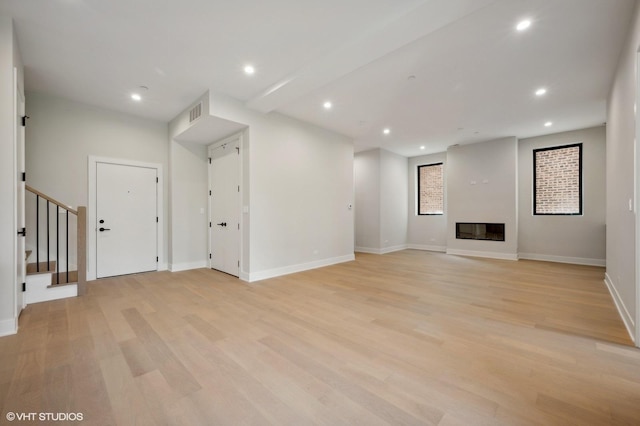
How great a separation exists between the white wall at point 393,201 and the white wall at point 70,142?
245 inches

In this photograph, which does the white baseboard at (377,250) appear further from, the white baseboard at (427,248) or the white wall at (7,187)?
the white wall at (7,187)

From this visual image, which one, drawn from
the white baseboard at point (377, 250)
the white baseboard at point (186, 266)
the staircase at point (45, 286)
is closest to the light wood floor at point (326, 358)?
the staircase at point (45, 286)

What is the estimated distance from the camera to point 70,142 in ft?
15.1

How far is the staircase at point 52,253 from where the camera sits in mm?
3580

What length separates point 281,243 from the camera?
5.16 m

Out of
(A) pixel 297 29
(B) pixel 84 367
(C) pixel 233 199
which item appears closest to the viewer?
(B) pixel 84 367

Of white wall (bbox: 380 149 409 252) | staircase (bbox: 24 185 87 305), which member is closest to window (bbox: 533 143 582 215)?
white wall (bbox: 380 149 409 252)

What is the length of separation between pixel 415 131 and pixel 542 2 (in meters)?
3.90

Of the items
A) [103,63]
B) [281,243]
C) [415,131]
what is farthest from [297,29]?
[415,131]

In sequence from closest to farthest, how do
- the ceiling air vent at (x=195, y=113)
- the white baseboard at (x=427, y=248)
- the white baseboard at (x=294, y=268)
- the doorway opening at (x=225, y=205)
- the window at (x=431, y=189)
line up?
the ceiling air vent at (x=195, y=113) → the white baseboard at (x=294, y=268) → the doorway opening at (x=225, y=205) → the white baseboard at (x=427, y=248) → the window at (x=431, y=189)

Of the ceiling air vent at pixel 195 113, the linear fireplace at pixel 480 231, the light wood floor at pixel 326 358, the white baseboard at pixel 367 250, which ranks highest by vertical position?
the ceiling air vent at pixel 195 113

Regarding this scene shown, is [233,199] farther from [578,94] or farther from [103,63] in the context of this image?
[578,94]

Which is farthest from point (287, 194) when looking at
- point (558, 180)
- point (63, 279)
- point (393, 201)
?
point (558, 180)

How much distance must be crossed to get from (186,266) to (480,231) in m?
7.59
